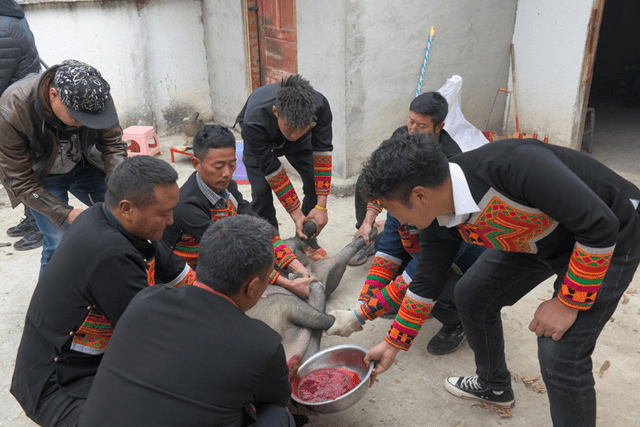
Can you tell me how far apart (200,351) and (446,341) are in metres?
2.16

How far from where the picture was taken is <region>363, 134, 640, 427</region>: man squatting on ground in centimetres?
206

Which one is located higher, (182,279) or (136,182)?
(136,182)

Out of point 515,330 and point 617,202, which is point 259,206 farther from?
point 617,202

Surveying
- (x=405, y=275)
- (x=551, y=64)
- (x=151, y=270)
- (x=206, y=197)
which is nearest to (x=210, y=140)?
(x=206, y=197)

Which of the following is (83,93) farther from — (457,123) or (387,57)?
(457,123)

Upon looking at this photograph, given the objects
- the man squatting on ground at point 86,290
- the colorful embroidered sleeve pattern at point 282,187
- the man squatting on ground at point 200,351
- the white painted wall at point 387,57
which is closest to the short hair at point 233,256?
the man squatting on ground at point 200,351

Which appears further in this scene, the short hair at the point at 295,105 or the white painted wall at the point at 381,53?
the white painted wall at the point at 381,53

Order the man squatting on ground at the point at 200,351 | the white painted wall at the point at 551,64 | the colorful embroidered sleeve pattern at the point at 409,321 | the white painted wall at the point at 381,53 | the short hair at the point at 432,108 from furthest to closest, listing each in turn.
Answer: the white painted wall at the point at 551,64, the white painted wall at the point at 381,53, the short hair at the point at 432,108, the colorful embroidered sleeve pattern at the point at 409,321, the man squatting on ground at the point at 200,351

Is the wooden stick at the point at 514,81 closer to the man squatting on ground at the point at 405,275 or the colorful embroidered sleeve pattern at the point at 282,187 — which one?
the man squatting on ground at the point at 405,275

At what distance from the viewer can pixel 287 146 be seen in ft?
14.8

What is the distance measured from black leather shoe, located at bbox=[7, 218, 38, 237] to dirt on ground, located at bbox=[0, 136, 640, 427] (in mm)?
732

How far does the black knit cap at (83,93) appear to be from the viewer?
3.09m

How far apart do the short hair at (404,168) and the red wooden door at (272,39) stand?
450 centimetres

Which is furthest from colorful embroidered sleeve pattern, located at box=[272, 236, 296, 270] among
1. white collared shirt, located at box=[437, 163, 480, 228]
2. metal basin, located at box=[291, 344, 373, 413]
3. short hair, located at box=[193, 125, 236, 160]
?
white collared shirt, located at box=[437, 163, 480, 228]
